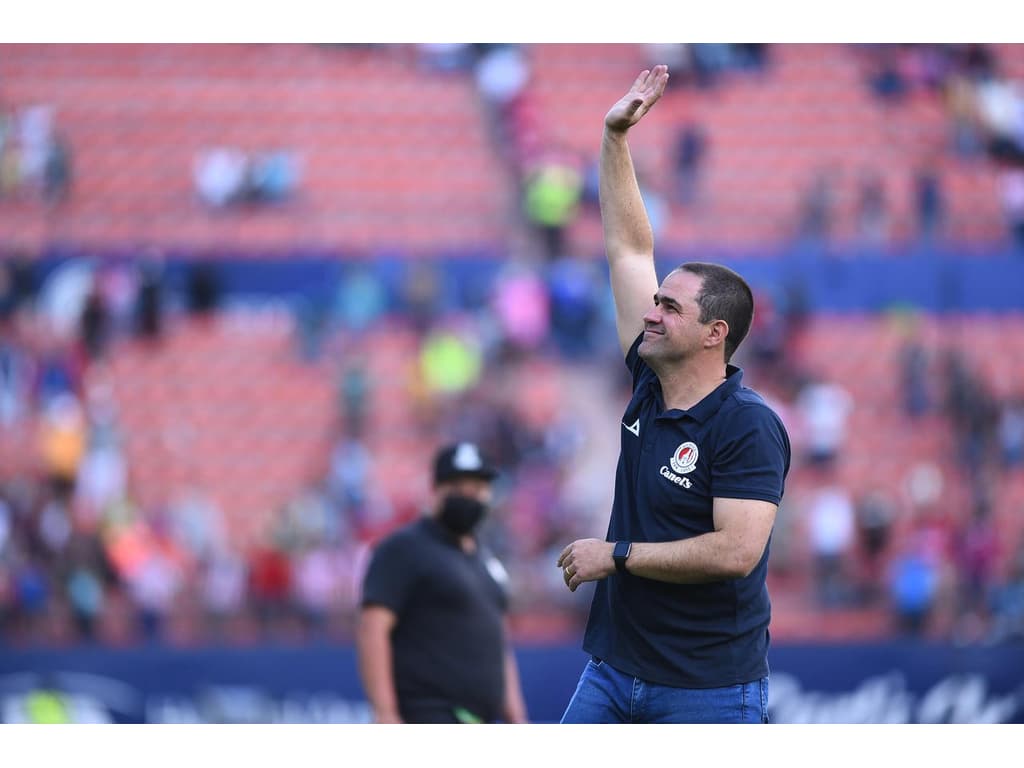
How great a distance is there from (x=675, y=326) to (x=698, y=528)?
476 mm

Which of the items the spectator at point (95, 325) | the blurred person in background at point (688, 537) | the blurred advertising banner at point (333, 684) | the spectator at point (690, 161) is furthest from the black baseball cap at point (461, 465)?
the spectator at point (690, 161)

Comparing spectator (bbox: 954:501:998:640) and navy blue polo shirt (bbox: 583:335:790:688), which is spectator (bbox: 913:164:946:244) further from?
navy blue polo shirt (bbox: 583:335:790:688)

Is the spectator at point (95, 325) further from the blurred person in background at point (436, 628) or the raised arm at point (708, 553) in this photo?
the raised arm at point (708, 553)

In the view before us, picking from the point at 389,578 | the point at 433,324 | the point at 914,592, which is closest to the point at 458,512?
the point at 389,578

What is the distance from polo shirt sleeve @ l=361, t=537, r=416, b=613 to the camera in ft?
15.7

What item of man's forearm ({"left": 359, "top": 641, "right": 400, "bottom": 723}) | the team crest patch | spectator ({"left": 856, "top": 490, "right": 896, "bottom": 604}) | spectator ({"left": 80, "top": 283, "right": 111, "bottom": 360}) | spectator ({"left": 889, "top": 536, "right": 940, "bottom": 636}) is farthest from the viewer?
spectator ({"left": 80, "top": 283, "right": 111, "bottom": 360})

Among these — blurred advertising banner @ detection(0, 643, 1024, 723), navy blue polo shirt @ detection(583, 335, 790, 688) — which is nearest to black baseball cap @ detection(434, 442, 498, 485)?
navy blue polo shirt @ detection(583, 335, 790, 688)

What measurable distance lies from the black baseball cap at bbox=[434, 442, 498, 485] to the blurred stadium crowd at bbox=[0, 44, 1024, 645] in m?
6.13

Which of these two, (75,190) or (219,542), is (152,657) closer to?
(219,542)

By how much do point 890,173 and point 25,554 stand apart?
8.89 metres

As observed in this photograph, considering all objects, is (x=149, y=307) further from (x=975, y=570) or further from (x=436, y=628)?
(x=436, y=628)

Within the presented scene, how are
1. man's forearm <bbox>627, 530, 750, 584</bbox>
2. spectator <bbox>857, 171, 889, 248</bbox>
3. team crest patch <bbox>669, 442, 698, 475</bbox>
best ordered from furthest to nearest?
spectator <bbox>857, 171, 889, 248</bbox>
team crest patch <bbox>669, 442, 698, 475</bbox>
man's forearm <bbox>627, 530, 750, 584</bbox>

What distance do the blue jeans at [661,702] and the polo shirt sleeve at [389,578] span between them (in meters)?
1.36

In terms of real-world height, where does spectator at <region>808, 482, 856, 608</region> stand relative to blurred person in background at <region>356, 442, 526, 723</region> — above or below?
above
